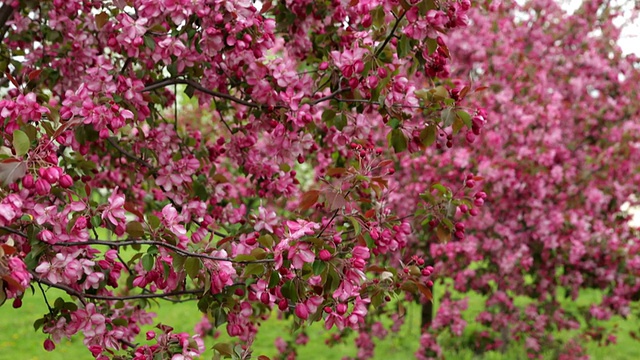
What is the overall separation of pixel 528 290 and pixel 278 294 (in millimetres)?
5478

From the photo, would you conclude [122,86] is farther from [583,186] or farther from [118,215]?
[583,186]

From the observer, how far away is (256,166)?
13.0ft

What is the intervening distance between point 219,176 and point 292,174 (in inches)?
17.3

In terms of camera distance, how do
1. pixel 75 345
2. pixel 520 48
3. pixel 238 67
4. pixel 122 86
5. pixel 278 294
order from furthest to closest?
1. pixel 75 345
2. pixel 520 48
3. pixel 238 67
4. pixel 122 86
5. pixel 278 294

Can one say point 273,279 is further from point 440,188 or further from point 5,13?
point 5,13

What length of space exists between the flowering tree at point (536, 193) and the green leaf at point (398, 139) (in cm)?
345

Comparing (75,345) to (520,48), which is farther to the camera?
(75,345)

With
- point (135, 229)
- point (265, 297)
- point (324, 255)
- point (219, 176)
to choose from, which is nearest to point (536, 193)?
point (219, 176)

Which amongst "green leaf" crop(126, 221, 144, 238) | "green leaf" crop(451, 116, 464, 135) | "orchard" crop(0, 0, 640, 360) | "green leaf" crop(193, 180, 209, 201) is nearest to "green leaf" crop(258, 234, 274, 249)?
"orchard" crop(0, 0, 640, 360)

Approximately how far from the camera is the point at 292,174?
3961mm

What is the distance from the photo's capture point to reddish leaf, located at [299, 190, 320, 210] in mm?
2434

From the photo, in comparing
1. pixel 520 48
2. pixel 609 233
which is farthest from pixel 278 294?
pixel 520 48

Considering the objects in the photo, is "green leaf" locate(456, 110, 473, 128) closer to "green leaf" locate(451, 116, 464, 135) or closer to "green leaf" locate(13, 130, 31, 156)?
"green leaf" locate(451, 116, 464, 135)

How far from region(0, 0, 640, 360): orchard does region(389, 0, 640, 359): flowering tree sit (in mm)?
Answer: 28
